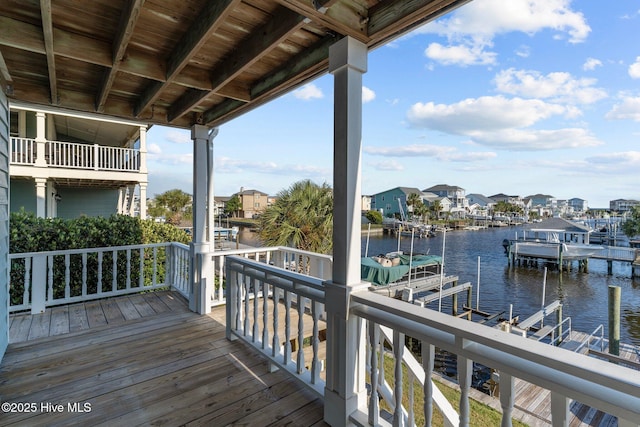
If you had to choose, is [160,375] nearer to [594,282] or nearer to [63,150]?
[63,150]

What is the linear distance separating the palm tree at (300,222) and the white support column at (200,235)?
2.75 metres

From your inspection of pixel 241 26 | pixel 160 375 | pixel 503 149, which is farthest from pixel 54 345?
pixel 503 149

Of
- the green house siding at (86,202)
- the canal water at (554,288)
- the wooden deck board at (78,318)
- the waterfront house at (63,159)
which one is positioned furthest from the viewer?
the green house siding at (86,202)

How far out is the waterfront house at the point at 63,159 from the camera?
23.9 feet

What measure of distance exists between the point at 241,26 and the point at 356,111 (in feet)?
3.35

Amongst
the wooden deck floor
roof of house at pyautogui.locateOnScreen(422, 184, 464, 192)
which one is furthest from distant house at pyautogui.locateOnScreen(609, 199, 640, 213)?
roof of house at pyautogui.locateOnScreen(422, 184, 464, 192)

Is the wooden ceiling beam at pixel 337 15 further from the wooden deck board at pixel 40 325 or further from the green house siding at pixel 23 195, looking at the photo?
the green house siding at pixel 23 195

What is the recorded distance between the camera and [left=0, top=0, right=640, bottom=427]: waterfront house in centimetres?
136

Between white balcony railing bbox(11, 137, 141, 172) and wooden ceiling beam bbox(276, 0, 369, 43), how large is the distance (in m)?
8.70

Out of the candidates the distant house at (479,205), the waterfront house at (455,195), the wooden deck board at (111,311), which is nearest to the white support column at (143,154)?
the wooden deck board at (111,311)

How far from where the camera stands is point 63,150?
26.0 feet

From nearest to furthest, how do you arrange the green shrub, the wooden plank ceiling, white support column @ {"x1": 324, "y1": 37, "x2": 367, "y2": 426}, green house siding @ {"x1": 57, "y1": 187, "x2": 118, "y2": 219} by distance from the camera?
the wooden plank ceiling
white support column @ {"x1": 324, "y1": 37, "x2": 367, "y2": 426}
the green shrub
green house siding @ {"x1": 57, "y1": 187, "x2": 118, "y2": 219}

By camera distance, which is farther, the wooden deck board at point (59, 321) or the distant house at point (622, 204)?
the distant house at point (622, 204)

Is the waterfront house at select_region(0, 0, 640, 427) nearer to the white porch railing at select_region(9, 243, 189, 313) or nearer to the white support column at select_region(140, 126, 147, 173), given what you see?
the white porch railing at select_region(9, 243, 189, 313)
